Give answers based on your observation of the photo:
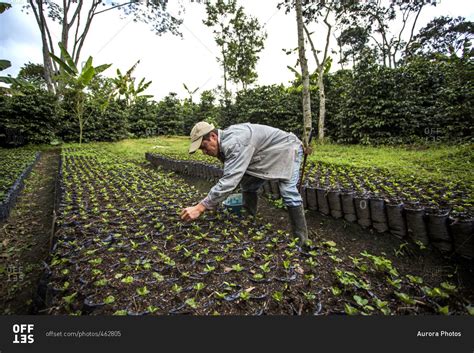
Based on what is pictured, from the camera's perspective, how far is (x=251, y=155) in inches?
86.8

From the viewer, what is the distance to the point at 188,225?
2635mm

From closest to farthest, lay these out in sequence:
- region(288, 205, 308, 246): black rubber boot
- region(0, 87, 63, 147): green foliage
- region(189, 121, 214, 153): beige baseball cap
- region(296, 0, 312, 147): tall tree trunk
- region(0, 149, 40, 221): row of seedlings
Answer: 1. region(189, 121, 214, 153): beige baseball cap
2. region(288, 205, 308, 246): black rubber boot
3. region(0, 149, 40, 221): row of seedlings
4. region(296, 0, 312, 147): tall tree trunk
5. region(0, 87, 63, 147): green foliage

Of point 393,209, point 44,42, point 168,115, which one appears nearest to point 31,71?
point 44,42

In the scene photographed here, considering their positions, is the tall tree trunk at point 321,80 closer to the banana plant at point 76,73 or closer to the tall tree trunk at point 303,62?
the tall tree trunk at point 303,62

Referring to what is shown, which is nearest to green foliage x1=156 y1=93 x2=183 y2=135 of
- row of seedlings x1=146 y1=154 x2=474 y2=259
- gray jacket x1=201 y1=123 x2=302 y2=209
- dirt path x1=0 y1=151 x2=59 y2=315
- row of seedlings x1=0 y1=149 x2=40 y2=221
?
row of seedlings x1=0 y1=149 x2=40 y2=221

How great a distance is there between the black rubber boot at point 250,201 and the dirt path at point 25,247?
80.4 inches

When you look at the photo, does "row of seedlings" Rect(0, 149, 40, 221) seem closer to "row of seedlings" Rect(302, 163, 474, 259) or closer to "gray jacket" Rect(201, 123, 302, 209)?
"gray jacket" Rect(201, 123, 302, 209)

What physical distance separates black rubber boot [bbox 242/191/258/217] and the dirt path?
204 cm

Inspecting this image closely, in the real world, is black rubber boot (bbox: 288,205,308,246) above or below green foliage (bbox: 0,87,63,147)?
below

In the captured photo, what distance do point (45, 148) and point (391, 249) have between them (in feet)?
40.3

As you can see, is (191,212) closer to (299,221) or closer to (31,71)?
(299,221)

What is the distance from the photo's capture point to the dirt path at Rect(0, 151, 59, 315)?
6.89 ft

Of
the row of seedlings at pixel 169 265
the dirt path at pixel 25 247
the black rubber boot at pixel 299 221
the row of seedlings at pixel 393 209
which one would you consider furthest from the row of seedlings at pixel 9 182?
the row of seedlings at pixel 393 209

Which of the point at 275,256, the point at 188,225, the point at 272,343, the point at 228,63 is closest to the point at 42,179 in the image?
the point at 188,225
